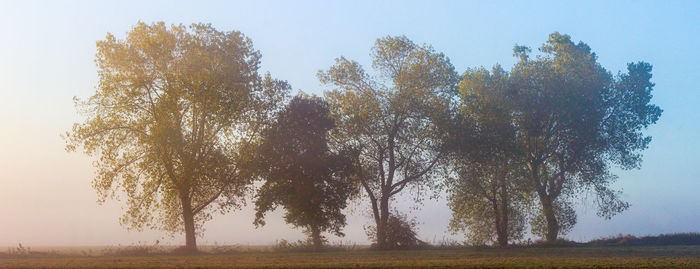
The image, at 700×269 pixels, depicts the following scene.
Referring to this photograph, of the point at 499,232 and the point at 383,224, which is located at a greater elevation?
the point at 383,224

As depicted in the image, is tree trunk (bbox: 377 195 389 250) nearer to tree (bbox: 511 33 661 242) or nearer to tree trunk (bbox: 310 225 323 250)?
tree trunk (bbox: 310 225 323 250)

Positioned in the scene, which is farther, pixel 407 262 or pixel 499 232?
pixel 499 232

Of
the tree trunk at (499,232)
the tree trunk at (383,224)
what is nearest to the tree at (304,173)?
the tree trunk at (383,224)

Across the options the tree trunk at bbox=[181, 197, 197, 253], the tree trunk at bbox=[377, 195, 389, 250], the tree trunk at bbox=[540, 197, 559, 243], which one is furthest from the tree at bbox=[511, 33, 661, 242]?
the tree trunk at bbox=[181, 197, 197, 253]

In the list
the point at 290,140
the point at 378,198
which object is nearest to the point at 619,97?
the point at 378,198

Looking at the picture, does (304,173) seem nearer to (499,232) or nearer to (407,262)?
(499,232)

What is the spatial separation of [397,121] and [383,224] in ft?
24.7

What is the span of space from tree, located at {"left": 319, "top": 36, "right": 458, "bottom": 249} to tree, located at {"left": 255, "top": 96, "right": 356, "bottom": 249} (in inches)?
62.9

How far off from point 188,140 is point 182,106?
239 cm

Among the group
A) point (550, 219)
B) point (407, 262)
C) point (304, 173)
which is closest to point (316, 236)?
point (304, 173)

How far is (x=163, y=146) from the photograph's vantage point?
37781mm

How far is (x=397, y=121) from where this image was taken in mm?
42219

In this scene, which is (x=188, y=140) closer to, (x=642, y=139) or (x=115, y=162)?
(x=115, y=162)

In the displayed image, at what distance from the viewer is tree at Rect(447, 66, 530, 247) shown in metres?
41.3
